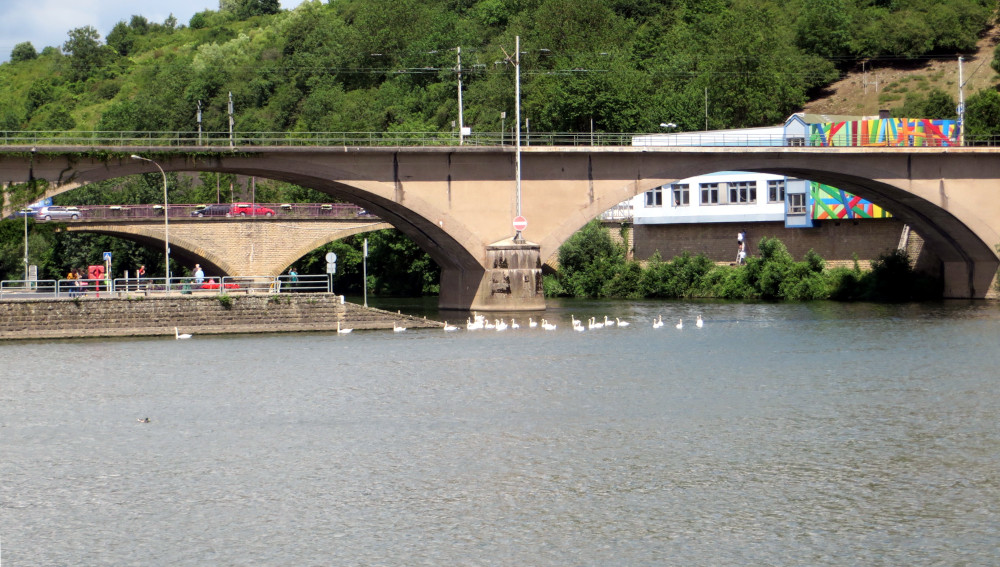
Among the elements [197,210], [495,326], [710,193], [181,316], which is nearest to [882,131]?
[710,193]

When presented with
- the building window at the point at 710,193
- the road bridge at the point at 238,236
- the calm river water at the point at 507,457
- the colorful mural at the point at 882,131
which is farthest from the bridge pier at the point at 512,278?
the road bridge at the point at 238,236

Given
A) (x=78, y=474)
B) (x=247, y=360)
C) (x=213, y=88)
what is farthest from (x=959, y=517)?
(x=213, y=88)

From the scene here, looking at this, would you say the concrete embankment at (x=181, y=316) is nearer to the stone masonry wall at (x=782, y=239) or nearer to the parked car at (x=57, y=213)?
the stone masonry wall at (x=782, y=239)

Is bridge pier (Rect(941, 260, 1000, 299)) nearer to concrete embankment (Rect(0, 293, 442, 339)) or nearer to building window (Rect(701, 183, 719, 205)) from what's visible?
building window (Rect(701, 183, 719, 205))

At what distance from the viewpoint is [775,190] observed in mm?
80188

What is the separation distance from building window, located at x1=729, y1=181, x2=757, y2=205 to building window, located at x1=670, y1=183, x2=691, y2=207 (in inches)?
120

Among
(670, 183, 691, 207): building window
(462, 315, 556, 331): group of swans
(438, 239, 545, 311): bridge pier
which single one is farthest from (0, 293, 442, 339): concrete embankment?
(670, 183, 691, 207): building window

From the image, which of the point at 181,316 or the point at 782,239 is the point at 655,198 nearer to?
the point at 782,239

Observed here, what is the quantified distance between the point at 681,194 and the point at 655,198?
1.99m

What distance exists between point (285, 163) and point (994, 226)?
118 ft

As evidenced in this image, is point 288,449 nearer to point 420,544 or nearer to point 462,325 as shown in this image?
point 420,544

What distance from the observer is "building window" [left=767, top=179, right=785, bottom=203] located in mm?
79750

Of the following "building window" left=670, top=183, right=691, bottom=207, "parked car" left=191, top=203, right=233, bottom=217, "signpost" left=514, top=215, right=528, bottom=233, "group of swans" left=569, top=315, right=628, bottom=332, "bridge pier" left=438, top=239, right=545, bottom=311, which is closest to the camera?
"group of swans" left=569, top=315, right=628, bottom=332

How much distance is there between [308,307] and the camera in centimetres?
4988
